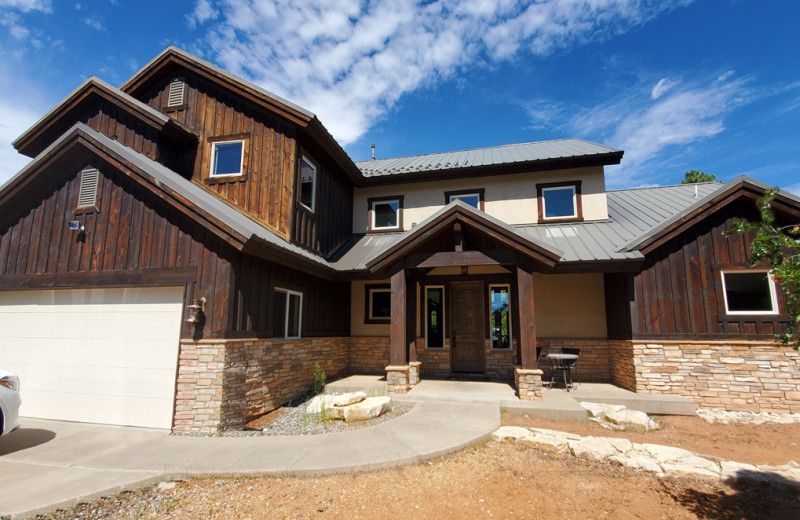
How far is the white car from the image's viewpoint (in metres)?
5.36

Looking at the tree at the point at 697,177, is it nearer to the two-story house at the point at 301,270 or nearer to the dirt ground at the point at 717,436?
the two-story house at the point at 301,270

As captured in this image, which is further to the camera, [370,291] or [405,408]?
[370,291]

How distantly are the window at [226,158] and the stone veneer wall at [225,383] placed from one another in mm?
4599

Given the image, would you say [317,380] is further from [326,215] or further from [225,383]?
[326,215]

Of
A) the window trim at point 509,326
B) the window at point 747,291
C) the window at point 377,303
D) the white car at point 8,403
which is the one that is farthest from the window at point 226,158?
the window at point 747,291

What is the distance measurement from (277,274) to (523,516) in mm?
6038

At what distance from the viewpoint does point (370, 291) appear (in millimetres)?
11539

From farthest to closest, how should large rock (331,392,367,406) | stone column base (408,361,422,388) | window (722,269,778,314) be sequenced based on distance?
stone column base (408,361,422,388)
window (722,269,778,314)
large rock (331,392,367,406)

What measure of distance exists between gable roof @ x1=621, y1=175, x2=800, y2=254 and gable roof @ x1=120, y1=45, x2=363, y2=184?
7802 mm

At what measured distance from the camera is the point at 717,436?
6625mm

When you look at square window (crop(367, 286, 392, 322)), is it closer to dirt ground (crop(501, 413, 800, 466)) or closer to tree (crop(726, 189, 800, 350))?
dirt ground (crop(501, 413, 800, 466))

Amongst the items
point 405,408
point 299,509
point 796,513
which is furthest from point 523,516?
point 405,408

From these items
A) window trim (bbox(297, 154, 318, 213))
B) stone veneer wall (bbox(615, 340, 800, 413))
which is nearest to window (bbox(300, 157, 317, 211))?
window trim (bbox(297, 154, 318, 213))

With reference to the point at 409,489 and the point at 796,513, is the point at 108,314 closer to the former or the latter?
the point at 409,489
